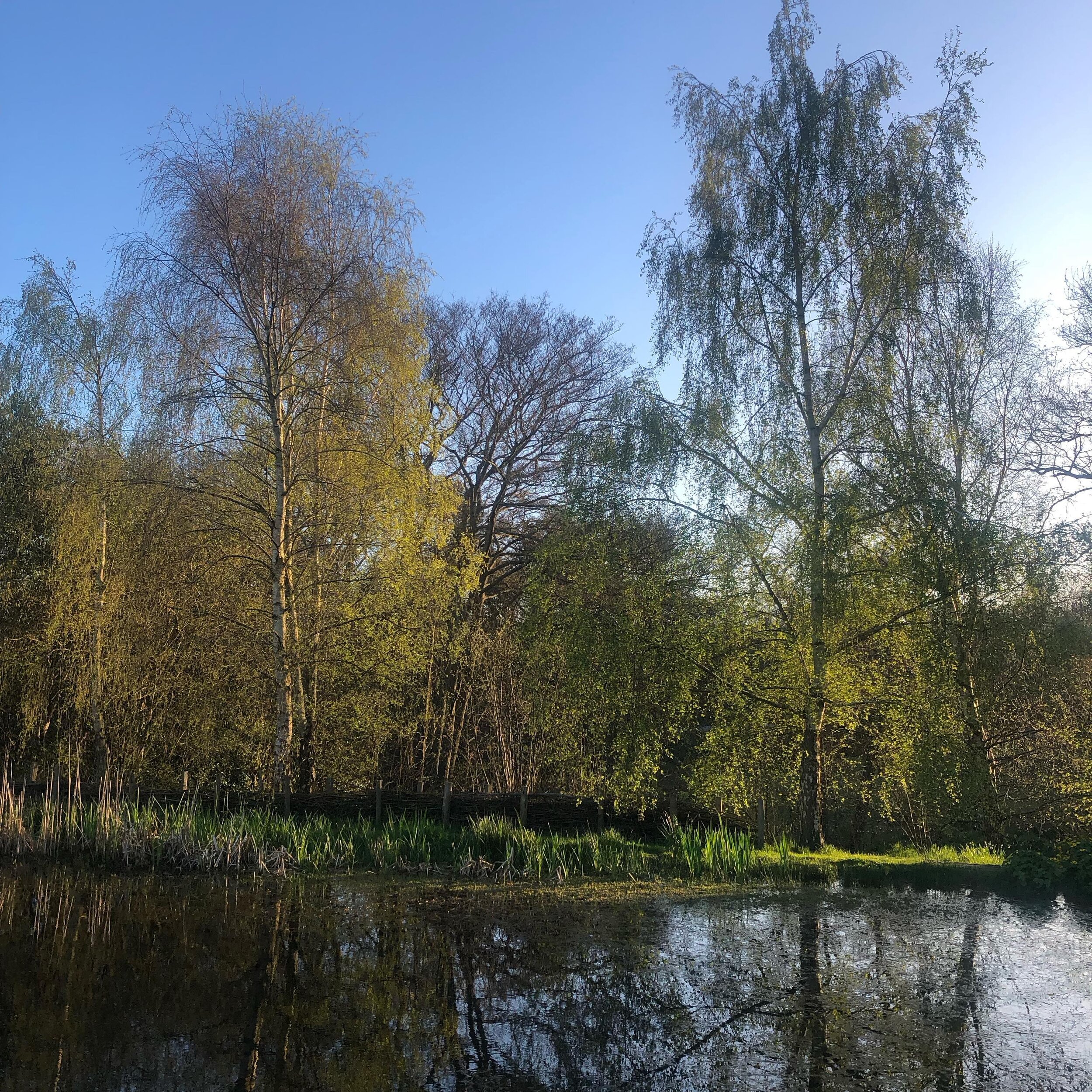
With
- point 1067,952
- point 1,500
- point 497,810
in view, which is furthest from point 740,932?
point 1,500

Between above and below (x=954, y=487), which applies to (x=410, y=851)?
below

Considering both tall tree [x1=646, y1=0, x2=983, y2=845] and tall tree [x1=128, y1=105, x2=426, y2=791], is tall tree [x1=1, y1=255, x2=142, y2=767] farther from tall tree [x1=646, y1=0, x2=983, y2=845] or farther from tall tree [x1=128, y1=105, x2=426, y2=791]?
tall tree [x1=646, y1=0, x2=983, y2=845]

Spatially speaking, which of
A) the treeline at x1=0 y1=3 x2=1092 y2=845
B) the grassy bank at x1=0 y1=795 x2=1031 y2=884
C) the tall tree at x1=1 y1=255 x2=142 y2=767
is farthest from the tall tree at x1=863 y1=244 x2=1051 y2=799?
the tall tree at x1=1 y1=255 x2=142 y2=767

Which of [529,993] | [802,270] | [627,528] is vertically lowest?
[529,993]

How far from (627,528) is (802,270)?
365cm

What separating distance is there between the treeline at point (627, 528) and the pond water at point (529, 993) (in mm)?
2775

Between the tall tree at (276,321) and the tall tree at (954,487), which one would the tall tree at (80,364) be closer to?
the tall tree at (276,321)

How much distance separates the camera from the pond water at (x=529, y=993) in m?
3.45

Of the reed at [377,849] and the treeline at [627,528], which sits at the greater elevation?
the treeline at [627,528]

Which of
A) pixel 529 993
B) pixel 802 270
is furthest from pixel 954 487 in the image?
pixel 529 993

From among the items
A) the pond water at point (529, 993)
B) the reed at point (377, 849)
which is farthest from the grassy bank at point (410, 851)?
the pond water at point (529, 993)

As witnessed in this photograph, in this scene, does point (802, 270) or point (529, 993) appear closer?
point (529, 993)

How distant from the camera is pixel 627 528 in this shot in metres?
9.55

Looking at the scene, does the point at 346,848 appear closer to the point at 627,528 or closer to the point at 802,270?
the point at 627,528
